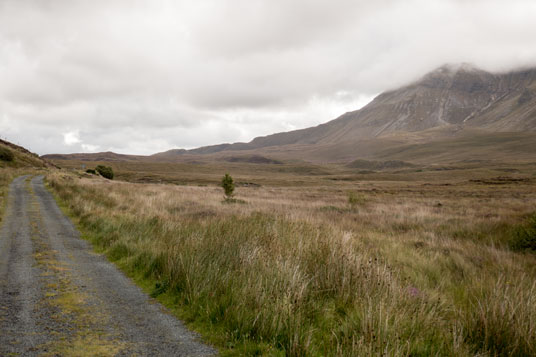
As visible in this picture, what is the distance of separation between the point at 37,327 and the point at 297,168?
18817 cm

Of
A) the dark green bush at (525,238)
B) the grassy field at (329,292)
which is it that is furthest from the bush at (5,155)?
the dark green bush at (525,238)

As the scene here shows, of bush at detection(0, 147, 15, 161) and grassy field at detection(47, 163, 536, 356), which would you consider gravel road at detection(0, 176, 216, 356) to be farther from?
bush at detection(0, 147, 15, 161)

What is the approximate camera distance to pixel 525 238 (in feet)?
34.1

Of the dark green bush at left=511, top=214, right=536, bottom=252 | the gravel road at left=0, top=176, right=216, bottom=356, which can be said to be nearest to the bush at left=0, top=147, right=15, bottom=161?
the gravel road at left=0, top=176, right=216, bottom=356

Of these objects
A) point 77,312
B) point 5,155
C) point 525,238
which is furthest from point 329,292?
point 5,155

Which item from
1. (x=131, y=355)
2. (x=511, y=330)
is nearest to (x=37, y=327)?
(x=131, y=355)

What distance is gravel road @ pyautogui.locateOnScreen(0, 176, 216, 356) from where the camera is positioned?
3.75 m

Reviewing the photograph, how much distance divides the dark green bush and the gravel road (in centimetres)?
1135

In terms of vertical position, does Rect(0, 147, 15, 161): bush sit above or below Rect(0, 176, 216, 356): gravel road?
above

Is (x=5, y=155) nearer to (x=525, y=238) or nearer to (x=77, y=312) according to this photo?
(x=77, y=312)

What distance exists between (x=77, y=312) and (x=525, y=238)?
1306 centimetres

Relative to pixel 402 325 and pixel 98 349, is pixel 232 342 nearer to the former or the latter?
pixel 98 349

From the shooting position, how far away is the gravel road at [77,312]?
12.3 ft

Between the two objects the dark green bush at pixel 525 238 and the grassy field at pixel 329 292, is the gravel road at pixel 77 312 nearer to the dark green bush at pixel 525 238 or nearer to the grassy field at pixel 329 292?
the grassy field at pixel 329 292
